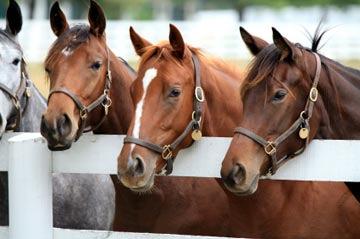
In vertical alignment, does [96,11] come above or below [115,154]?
above

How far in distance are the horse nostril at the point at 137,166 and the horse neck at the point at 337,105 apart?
101 cm

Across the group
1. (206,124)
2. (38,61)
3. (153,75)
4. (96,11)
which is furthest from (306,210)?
(38,61)

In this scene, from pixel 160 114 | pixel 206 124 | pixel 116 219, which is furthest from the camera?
pixel 116 219

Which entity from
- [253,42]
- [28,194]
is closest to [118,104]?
[253,42]

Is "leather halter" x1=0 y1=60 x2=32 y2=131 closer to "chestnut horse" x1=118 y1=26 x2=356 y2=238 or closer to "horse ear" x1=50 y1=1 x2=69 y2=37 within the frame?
"horse ear" x1=50 y1=1 x2=69 y2=37

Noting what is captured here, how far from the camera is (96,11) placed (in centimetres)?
550

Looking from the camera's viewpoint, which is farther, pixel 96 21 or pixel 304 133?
pixel 96 21

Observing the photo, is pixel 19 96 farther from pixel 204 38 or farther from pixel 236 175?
pixel 204 38

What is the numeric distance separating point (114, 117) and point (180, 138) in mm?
1030

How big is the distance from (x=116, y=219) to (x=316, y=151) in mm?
1959

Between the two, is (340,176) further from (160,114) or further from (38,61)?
(38,61)

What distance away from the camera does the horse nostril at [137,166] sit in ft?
14.5

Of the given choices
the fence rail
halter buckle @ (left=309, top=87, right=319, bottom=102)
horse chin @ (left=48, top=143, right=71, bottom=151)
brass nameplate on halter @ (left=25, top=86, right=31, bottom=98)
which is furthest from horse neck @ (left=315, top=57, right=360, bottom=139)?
the fence rail

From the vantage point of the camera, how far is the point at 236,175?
4.18 metres
